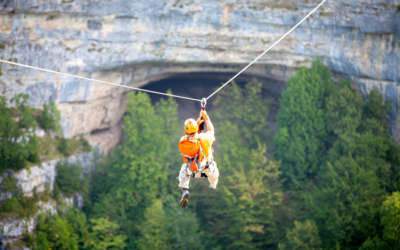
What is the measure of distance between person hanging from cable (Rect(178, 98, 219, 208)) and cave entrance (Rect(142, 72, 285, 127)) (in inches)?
616

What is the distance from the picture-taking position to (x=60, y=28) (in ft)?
67.3

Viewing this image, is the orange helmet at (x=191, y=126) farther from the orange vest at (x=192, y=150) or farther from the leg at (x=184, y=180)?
the leg at (x=184, y=180)

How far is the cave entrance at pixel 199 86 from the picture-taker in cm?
2655

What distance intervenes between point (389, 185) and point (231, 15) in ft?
28.5

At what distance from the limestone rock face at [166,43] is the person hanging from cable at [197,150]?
37.7 feet

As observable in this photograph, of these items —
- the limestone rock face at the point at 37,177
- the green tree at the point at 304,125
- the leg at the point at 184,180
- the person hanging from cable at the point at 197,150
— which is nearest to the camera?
the person hanging from cable at the point at 197,150

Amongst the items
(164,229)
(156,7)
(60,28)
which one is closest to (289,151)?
(164,229)

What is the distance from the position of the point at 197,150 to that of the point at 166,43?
13236 millimetres

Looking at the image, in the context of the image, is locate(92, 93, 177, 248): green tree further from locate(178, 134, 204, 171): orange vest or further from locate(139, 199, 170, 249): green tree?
locate(178, 134, 204, 171): orange vest

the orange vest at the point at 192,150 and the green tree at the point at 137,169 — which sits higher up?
the orange vest at the point at 192,150

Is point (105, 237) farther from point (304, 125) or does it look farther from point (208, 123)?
point (208, 123)

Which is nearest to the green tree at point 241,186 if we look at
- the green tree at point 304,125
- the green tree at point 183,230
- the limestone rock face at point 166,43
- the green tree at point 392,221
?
the green tree at point 183,230

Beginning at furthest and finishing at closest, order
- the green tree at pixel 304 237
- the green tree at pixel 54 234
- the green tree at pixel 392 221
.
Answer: the green tree at pixel 54 234 < the green tree at pixel 304 237 < the green tree at pixel 392 221

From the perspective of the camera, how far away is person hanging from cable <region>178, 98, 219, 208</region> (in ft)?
32.3
